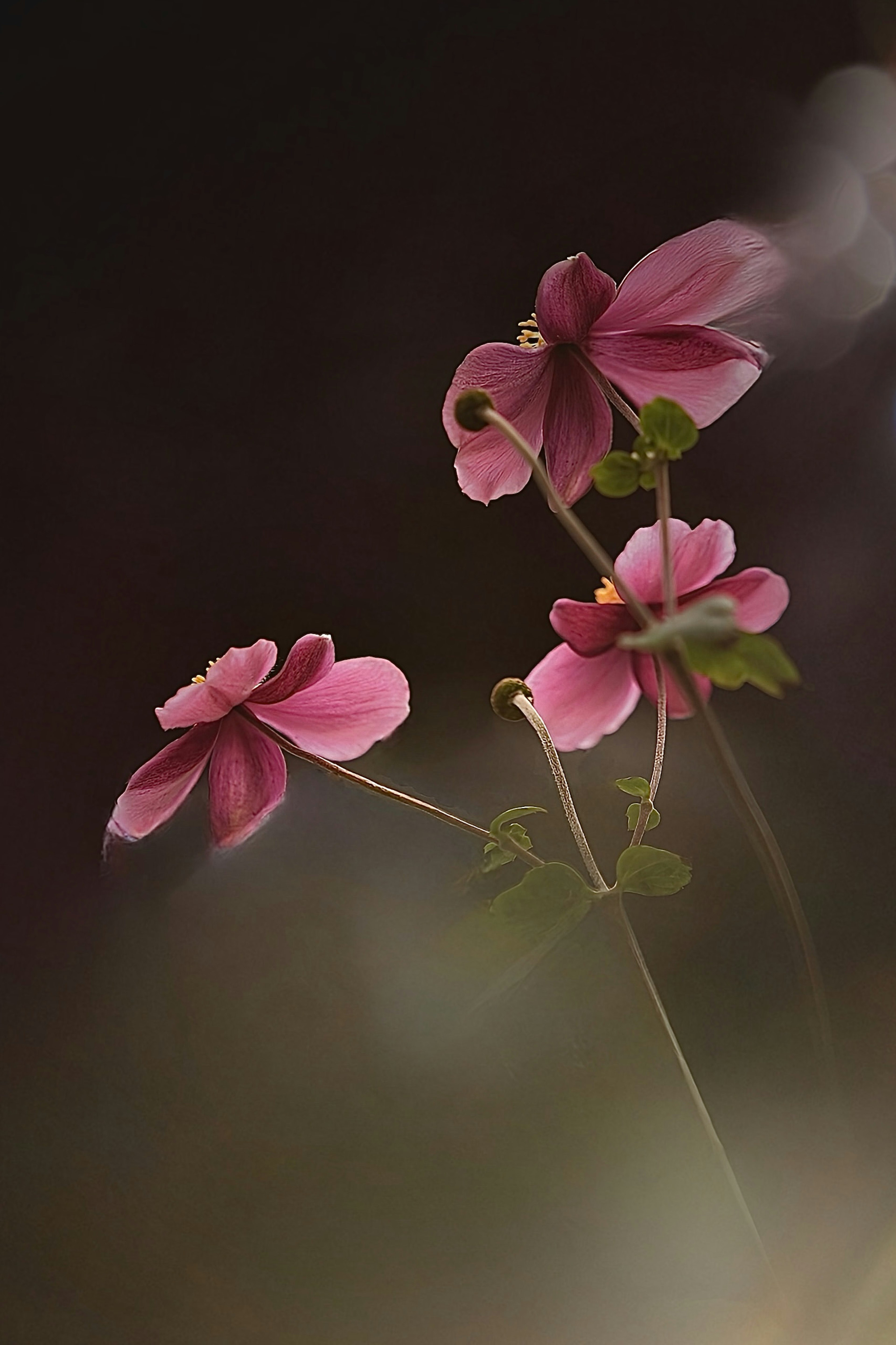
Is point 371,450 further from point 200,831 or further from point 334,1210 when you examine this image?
point 334,1210

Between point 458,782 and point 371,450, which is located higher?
point 371,450

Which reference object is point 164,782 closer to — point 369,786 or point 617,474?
point 369,786

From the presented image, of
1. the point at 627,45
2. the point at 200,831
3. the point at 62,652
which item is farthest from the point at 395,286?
the point at 200,831

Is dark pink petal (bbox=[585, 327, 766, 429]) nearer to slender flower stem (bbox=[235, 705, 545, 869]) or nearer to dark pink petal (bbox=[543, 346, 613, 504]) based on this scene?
dark pink petal (bbox=[543, 346, 613, 504])

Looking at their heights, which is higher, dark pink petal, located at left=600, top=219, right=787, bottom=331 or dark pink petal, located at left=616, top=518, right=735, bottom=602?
dark pink petal, located at left=600, top=219, right=787, bottom=331

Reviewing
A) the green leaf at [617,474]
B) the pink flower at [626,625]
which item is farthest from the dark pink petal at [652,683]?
the green leaf at [617,474]

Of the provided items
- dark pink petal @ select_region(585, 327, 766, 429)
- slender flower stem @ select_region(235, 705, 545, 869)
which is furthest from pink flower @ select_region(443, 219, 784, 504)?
slender flower stem @ select_region(235, 705, 545, 869)

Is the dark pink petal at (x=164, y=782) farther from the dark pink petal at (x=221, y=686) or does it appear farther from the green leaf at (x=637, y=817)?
the green leaf at (x=637, y=817)
